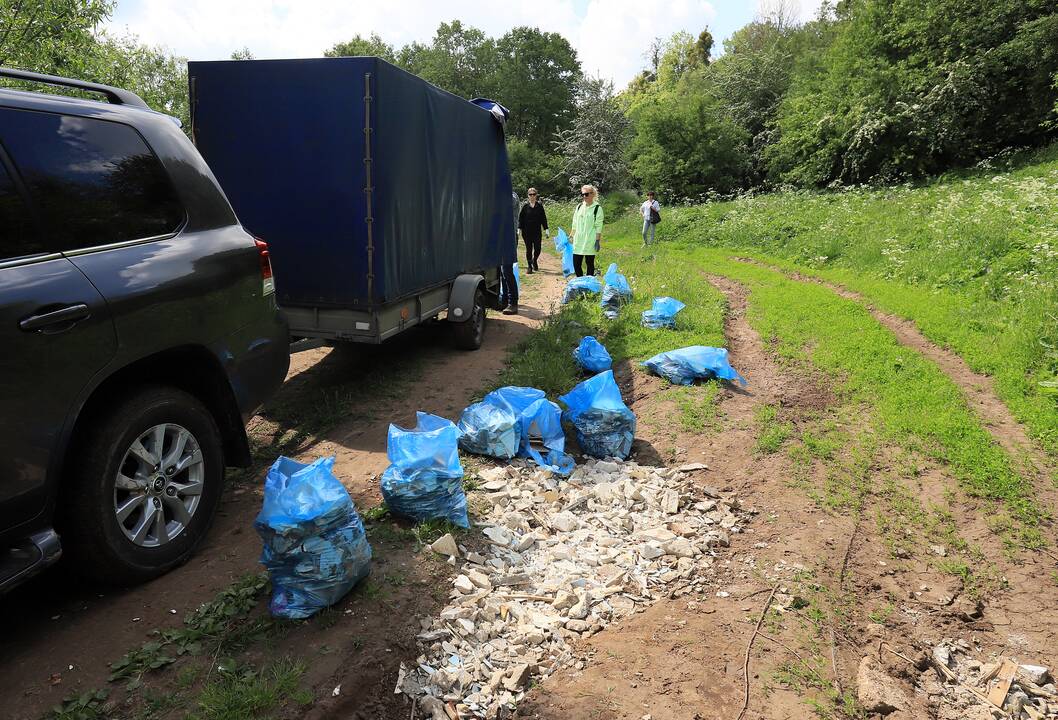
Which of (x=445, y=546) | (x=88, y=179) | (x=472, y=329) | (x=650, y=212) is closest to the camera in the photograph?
(x=88, y=179)

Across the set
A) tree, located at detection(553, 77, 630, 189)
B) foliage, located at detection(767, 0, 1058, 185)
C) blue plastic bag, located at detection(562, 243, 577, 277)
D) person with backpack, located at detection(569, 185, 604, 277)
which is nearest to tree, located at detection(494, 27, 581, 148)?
tree, located at detection(553, 77, 630, 189)

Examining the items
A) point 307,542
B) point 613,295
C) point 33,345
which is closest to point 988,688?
point 307,542

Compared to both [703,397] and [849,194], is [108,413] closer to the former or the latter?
[703,397]

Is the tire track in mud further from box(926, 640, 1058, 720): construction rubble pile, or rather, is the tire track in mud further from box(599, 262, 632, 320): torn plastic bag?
box(599, 262, 632, 320): torn plastic bag

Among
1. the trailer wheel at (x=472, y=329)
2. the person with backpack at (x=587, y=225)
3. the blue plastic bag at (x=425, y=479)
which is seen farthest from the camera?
the person with backpack at (x=587, y=225)

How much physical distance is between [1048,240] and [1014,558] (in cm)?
784

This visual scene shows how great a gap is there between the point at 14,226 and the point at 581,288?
8.92m

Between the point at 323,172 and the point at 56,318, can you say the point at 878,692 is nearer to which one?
the point at 56,318

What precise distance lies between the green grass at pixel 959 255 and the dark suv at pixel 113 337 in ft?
21.6

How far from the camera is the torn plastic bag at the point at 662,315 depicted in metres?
8.99

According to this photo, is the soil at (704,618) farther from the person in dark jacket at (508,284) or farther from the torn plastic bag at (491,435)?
the person in dark jacket at (508,284)

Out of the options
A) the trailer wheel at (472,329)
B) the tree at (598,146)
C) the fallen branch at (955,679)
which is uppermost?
the tree at (598,146)

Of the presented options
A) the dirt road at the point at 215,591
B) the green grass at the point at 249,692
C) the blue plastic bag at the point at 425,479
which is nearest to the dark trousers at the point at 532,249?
the dirt road at the point at 215,591

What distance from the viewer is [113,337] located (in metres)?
2.84
